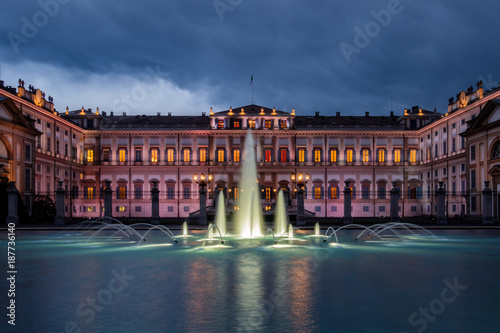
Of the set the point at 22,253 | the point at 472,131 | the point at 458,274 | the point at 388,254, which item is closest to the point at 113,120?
the point at 472,131

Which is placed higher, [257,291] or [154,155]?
[154,155]

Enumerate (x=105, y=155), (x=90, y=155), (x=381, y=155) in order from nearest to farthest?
(x=90, y=155) → (x=105, y=155) → (x=381, y=155)

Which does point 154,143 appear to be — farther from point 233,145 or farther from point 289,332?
point 289,332

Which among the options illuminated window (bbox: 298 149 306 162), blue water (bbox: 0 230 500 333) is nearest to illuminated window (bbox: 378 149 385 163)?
illuminated window (bbox: 298 149 306 162)

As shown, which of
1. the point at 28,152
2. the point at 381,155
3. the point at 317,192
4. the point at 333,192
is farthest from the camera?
the point at 381,155

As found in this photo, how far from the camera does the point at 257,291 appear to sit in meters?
9.19

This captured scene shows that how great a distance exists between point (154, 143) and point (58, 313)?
53082 millimetres

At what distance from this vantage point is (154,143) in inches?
2343

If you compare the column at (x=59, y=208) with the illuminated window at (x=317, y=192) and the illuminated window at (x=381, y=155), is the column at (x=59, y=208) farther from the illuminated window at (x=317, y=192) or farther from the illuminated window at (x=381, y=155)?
the illuminated window at (x=381, y=155)

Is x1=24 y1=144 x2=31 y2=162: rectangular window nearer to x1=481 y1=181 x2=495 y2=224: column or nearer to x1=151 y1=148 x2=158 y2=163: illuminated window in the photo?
x1=151 y1=148 x2=158 y2=163: illuminated window

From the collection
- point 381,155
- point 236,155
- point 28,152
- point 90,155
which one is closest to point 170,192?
point 236,155

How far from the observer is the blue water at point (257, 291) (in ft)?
22.9

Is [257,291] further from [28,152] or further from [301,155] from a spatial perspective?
[301,155]

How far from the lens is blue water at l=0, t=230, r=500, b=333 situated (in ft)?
22.9
